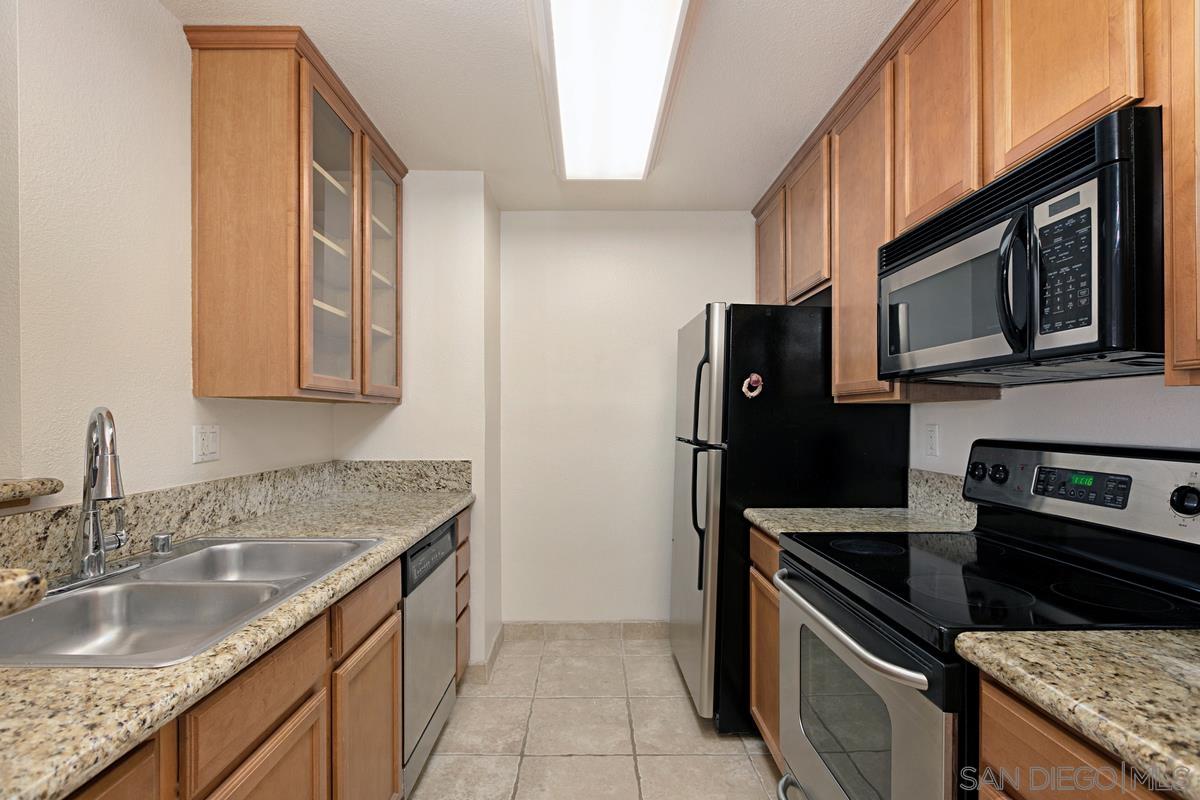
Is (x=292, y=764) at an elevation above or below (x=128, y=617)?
below

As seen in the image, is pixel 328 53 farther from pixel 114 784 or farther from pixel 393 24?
pixel 114 784

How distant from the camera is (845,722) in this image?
1.37 meters

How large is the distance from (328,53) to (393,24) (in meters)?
0.30

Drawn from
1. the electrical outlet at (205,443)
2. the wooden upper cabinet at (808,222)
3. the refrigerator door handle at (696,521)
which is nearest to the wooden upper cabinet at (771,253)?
the wooden upper cabinet at (808,222)

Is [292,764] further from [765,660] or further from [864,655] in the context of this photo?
[765,660]

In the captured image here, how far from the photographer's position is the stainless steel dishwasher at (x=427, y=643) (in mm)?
1827

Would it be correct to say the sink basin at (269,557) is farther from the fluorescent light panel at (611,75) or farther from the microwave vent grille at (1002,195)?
the microwave vent grille at (1002,195)

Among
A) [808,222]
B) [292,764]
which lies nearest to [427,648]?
[292,764]

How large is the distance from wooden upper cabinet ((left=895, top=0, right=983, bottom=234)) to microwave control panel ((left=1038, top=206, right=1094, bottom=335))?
365 mm

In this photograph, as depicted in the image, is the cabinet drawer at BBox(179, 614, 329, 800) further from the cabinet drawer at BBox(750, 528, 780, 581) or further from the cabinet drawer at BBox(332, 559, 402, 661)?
the cabinet drawer at BBox(750, 528, 780, 581)

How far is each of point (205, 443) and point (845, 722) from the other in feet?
6.34

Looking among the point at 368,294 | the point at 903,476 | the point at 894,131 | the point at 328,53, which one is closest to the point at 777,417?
the point at 903,476

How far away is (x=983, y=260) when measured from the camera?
130 cm

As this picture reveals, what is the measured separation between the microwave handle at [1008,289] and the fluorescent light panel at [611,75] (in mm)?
956
